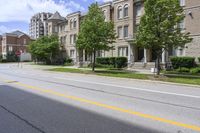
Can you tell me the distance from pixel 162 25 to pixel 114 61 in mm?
17338

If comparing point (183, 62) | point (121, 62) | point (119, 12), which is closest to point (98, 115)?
point (183, 62)

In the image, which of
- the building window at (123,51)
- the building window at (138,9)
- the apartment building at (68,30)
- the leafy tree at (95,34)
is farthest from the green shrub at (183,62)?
the apartment building at (68,30)

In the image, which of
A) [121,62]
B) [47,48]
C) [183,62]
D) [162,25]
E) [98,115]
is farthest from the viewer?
[47,48]

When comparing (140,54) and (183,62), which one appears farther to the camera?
(140,54)

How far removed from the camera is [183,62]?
2592 centimetres

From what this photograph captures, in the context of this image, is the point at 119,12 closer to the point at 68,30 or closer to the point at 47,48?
the point at 68,30

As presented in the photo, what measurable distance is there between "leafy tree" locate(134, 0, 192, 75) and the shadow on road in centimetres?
1208

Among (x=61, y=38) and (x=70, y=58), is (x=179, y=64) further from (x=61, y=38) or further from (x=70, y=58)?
(x=61, y=38)

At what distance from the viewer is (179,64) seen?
26.2 m

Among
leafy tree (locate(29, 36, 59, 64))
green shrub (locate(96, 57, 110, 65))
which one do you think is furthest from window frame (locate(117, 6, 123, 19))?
leafy tree (locate(29, 36, 59, 64))

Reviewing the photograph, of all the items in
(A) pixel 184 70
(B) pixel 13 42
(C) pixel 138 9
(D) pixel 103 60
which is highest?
(C) pixel 138 9

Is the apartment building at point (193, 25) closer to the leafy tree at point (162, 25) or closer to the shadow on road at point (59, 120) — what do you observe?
the leafy tree at point (162, 25)

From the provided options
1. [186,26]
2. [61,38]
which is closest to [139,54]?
[186,26]

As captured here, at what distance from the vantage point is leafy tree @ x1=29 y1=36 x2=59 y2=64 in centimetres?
4934
